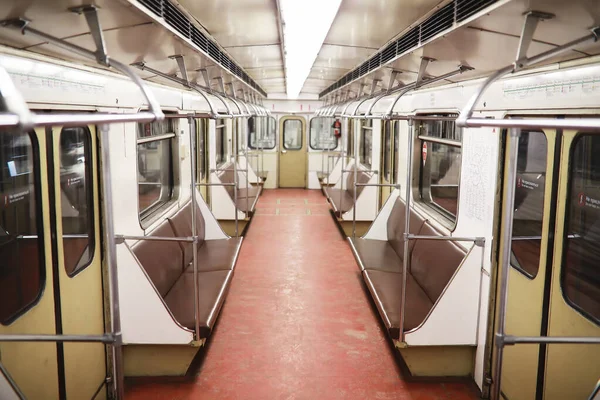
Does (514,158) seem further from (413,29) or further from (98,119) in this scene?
(413,29)

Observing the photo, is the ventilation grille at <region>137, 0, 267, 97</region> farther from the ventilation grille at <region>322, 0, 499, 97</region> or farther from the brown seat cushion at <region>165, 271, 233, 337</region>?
the brown seat cushion at <region>165, 271, 233, 337</region>

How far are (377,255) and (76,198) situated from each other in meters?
3.52

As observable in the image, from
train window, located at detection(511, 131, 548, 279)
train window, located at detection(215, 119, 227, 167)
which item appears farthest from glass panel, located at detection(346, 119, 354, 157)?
train window, located at detection(511, 131, 548, 279)

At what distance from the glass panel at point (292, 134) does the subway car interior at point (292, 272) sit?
762 cm

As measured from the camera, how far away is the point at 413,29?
3.54m

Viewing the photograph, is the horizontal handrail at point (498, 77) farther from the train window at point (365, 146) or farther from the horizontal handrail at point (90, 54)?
the train window at point (365, 146)

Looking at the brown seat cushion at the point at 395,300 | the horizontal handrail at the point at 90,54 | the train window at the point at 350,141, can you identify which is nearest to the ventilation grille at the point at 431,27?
the horizontal handrail at the point at 90,54

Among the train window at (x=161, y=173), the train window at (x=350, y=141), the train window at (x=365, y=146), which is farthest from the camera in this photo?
the train window at (x=350, y=141)

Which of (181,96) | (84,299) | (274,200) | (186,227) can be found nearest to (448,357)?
(84,299)

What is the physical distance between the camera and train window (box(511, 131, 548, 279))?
10.2 feet

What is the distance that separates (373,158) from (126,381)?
5.52 m

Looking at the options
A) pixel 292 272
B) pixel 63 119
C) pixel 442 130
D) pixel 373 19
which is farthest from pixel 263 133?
pixel 63 119

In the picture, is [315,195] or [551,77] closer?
[551,77]

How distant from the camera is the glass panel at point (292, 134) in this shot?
46.5 feet
